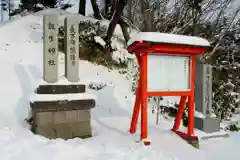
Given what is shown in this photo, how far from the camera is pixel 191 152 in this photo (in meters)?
5.28

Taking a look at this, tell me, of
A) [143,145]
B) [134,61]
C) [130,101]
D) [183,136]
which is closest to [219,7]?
[134,61]

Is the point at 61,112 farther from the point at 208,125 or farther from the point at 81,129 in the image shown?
the point at 208,125

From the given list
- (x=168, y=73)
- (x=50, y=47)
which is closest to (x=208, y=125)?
(x=168, y=73)

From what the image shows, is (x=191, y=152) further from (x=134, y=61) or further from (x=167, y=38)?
(x=134, y=61)

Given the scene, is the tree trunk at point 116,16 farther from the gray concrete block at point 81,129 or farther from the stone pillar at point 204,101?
the gray concrete block at point 81,129

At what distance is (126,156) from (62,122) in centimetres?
173

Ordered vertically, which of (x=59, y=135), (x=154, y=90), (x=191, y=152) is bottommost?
(x=191, y=152)

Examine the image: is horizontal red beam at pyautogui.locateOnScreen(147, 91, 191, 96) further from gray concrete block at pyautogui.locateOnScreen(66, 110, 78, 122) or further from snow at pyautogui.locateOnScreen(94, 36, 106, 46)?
snow at pyautogui.locateOnScreen(94, 36, 106, 46)

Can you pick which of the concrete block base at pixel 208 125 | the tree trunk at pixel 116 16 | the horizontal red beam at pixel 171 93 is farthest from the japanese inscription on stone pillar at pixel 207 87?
the tree trunk at pixel 116 16

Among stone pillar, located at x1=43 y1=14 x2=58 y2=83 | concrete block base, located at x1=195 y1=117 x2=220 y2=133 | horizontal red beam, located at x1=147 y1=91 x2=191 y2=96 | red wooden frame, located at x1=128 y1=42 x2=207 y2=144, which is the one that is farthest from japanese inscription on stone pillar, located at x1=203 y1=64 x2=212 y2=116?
stone pillar, located at x1=43 y1=14 x2=58 y2=83

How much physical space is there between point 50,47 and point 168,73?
2492 mm

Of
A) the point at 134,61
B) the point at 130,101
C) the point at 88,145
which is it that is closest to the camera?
the point at 88,145

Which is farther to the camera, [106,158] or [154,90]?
[154,90]

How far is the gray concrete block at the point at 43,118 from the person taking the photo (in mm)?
5133
